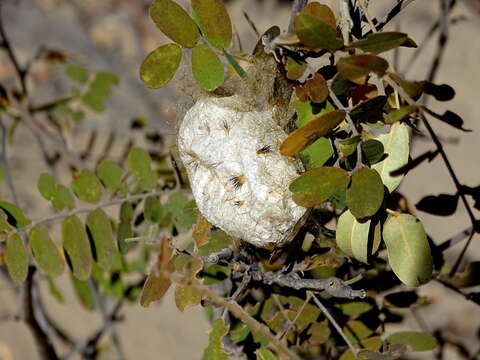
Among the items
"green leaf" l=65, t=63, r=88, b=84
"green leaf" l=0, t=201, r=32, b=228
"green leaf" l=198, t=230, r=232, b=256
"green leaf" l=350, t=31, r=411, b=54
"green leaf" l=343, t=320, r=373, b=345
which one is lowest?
"green leaf" l=343, t=320, r=373, b=345

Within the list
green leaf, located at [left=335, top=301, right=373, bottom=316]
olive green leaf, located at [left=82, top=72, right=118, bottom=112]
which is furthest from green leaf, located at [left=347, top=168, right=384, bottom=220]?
olive green leaf, located at [left=82, top=72, right=118, bottom=112]

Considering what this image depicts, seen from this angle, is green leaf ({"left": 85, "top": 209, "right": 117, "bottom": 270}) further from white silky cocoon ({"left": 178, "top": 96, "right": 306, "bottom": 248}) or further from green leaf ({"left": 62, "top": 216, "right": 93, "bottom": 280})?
white silky cocoon ({"left": 178, "top": 96, "right": 306, "bottom": 248})

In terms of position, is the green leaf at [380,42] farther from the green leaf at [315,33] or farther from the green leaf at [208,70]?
the green leaf at [208,70]

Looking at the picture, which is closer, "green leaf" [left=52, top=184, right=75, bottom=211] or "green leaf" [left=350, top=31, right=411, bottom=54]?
"green leaf" [left=350, top=31, right=411, bottom=54]

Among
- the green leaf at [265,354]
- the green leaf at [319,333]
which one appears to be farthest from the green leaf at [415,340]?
the green leaf at [265,354]

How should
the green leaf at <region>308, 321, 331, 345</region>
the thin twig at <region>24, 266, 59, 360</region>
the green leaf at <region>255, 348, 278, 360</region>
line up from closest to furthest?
the green leaf at <region>255, 348, 278, 360</region> < the green leaf at <region>308, 321, 331, 345</region> < the thin twig at <region>24, 266, 59, 360</region>

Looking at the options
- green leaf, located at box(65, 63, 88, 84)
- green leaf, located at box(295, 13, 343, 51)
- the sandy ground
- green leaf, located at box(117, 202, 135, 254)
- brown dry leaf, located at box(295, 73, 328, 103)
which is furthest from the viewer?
the sandy ground

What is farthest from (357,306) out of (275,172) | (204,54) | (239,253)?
(204,54)
